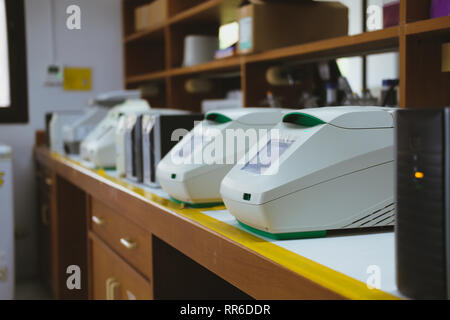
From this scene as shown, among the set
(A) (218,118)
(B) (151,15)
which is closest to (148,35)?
(B) (151,15)

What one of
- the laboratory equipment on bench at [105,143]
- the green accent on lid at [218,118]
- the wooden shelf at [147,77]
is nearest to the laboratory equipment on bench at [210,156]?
the green accent on lid at [218,118]

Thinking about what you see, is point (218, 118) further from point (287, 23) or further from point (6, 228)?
point (6, 228)

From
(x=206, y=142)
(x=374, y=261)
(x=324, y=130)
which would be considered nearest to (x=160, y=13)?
(x=206, y=142)

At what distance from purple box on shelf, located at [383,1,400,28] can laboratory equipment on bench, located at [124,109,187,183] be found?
0.72 metres

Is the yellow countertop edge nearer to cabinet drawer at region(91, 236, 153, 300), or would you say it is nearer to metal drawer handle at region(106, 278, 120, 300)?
cabinet drawer at region(91, 236, 153, 300)

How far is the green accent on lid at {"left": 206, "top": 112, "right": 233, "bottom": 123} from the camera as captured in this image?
4.35 ft

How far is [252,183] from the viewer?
3.14ft

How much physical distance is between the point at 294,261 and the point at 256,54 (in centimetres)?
132

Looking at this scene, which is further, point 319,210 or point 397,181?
point 319,210

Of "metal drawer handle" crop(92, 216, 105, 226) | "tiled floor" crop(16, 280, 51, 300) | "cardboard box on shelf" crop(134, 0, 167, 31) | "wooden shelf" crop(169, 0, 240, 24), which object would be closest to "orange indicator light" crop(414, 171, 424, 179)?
"metal drawer handle" crop(92, 216, 105, 226)

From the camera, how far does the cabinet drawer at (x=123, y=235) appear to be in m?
1.50

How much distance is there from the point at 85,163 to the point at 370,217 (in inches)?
67.8

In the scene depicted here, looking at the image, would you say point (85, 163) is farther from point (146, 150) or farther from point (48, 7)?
point (48, 7)

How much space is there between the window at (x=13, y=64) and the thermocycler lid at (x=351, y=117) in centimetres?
298
